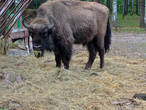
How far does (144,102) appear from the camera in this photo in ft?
15.8

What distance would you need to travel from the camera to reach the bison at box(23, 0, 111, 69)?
6891 mm

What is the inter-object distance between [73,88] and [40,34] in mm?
1886

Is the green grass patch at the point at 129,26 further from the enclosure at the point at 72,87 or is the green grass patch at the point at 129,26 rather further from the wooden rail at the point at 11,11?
the wooden rail at the point at 11,11

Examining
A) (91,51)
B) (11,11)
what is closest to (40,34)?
(11,11)

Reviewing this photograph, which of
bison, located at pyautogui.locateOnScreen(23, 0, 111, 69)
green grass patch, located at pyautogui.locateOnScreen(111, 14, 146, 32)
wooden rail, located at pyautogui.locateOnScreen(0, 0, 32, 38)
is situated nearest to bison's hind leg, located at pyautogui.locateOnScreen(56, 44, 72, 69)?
bison, located at pyautogui.locateOnScreen(23, 0, 111, 69)

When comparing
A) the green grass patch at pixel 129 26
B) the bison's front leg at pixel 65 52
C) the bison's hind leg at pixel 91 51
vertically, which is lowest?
the green grass patch at pixel 129 26

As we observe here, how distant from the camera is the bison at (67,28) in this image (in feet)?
22.6

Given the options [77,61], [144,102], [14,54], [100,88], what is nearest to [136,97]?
[144,102]

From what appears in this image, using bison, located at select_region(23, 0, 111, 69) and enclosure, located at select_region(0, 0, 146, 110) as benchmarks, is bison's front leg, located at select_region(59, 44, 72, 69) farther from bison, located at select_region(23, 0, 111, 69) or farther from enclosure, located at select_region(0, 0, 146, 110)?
enclosure, located at select_region(0, 0, 146, 110)

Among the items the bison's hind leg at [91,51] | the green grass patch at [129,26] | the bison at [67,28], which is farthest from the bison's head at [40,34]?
the green grass patch at [129,26]

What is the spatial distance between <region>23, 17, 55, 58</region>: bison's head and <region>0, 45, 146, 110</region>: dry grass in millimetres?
500

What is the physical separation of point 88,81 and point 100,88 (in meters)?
0.60

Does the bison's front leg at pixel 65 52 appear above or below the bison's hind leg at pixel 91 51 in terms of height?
above

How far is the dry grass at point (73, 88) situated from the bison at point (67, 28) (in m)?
0.53
